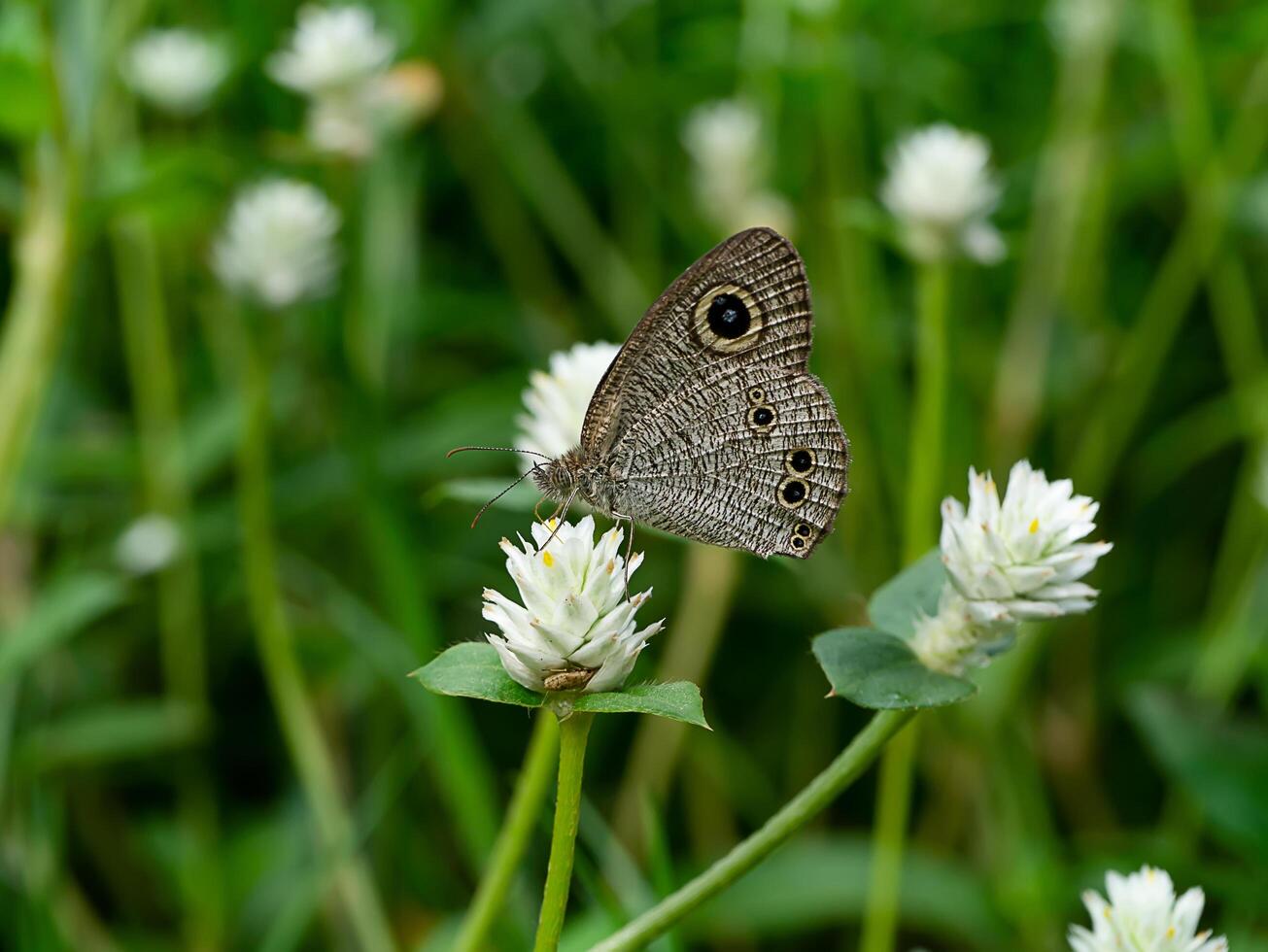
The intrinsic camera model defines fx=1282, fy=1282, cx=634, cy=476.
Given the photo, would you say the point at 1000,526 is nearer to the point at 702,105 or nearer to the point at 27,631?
the point at 27,631

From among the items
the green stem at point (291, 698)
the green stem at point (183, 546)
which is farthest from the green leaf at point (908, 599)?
the green stem at point (183, 546)

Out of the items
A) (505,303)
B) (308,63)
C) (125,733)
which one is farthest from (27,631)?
(505,303)

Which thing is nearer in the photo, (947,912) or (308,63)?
(947,912)

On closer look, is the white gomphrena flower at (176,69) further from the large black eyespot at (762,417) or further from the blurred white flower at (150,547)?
the large black eyespot at (762,417)

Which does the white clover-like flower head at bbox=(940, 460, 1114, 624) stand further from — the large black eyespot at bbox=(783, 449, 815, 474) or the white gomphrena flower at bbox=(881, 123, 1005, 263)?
the white gomphrena flower at bbox=(881, 123, 1005, 263)

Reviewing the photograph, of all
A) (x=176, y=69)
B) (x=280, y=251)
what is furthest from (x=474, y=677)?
(x=176, y=69)

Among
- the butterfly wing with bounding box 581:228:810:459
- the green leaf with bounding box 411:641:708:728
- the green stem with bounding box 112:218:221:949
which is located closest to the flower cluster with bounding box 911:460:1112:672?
the green leaf with bounding box 411:641:708:728

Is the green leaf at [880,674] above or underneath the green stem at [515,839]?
above
